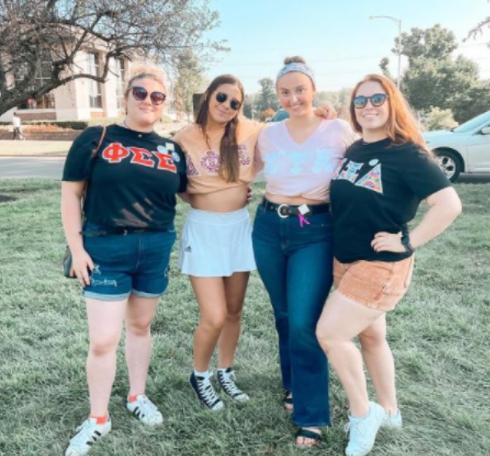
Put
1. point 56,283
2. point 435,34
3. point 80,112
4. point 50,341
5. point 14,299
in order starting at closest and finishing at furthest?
point 50,341, point 14,299, point 56,283, point 80,112, point 435,34

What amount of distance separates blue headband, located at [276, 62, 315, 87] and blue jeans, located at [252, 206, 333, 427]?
0.72 metres

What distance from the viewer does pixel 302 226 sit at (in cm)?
250

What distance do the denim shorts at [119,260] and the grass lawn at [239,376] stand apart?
81cm

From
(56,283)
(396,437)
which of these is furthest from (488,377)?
(56,283)

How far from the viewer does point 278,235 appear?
2.56 meters

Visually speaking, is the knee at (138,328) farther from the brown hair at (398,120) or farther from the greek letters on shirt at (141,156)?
the brown hair at (398,120)

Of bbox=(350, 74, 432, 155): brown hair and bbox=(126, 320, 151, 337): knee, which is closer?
bbox=(350, 74, 432, 155): brown hair

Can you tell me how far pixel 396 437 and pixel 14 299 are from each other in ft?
11.4

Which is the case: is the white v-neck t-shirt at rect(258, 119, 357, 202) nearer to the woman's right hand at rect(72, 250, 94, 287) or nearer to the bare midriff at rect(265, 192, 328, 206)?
the bare midriff at rect(265, 192, 328, 206)

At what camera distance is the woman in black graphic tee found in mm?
2357

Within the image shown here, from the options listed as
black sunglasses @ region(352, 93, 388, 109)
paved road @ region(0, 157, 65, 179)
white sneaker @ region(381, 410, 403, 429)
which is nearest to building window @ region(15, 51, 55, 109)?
paved road @ region(0, 157, 65, 179)

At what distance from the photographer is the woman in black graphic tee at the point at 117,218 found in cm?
236

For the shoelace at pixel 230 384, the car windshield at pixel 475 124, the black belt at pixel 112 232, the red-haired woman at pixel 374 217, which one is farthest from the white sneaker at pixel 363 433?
the car windshield at pixel 475 124

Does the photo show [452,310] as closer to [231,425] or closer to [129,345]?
[231,425]
